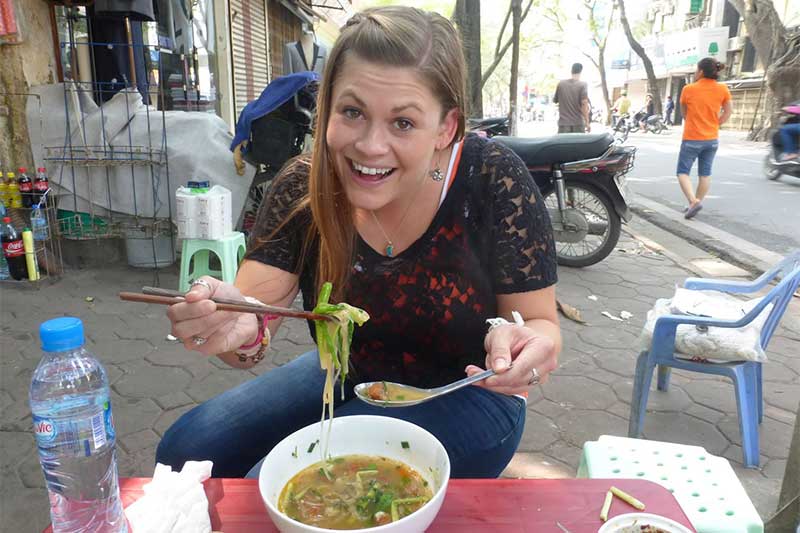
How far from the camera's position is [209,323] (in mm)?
1308

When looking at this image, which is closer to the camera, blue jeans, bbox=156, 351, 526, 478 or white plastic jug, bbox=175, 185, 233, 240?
blue jeans, bbox=156, 351, 526, 478

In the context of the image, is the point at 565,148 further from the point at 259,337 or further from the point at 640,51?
the point at 640,51

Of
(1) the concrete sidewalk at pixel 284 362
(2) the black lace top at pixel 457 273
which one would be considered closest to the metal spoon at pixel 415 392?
(2) the black lace top at pixel 457 273

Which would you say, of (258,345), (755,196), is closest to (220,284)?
(258,345)

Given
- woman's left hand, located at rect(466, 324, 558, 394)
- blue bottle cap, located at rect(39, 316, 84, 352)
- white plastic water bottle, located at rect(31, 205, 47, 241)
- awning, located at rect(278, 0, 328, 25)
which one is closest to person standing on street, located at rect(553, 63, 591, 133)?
awning, located at rect(278, 0, 328, 25)

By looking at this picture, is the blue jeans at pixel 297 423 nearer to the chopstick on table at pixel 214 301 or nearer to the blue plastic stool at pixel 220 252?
the chopstick on table at pixel 214 301

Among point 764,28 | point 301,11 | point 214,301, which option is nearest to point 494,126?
point 214,301

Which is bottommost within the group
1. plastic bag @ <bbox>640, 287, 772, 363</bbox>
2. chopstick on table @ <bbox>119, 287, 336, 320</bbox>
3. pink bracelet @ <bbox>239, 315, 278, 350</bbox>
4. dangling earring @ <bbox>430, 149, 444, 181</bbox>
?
plastic bag @ <bbox>640, 287, 772, 363</bbox>

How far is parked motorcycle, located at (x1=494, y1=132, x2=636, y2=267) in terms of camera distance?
18.1 feet

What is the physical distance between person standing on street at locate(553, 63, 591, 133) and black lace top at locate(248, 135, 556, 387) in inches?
410

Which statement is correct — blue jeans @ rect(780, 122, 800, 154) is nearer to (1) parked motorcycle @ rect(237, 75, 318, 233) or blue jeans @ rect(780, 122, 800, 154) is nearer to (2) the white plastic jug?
(1) parked motorcycle @ rect(237, 75, 318, 233)

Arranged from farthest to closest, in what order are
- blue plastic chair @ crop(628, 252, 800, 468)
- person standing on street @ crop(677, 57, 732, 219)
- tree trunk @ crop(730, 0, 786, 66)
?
tree trunk @ crop(730, 0, 786, 66), person standing on street @ crop(677, 57, 732, 219), blue plastic chair @ crop(628, 252, 800, 468)

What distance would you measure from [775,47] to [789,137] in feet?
25.5

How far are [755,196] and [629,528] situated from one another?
9.89m
